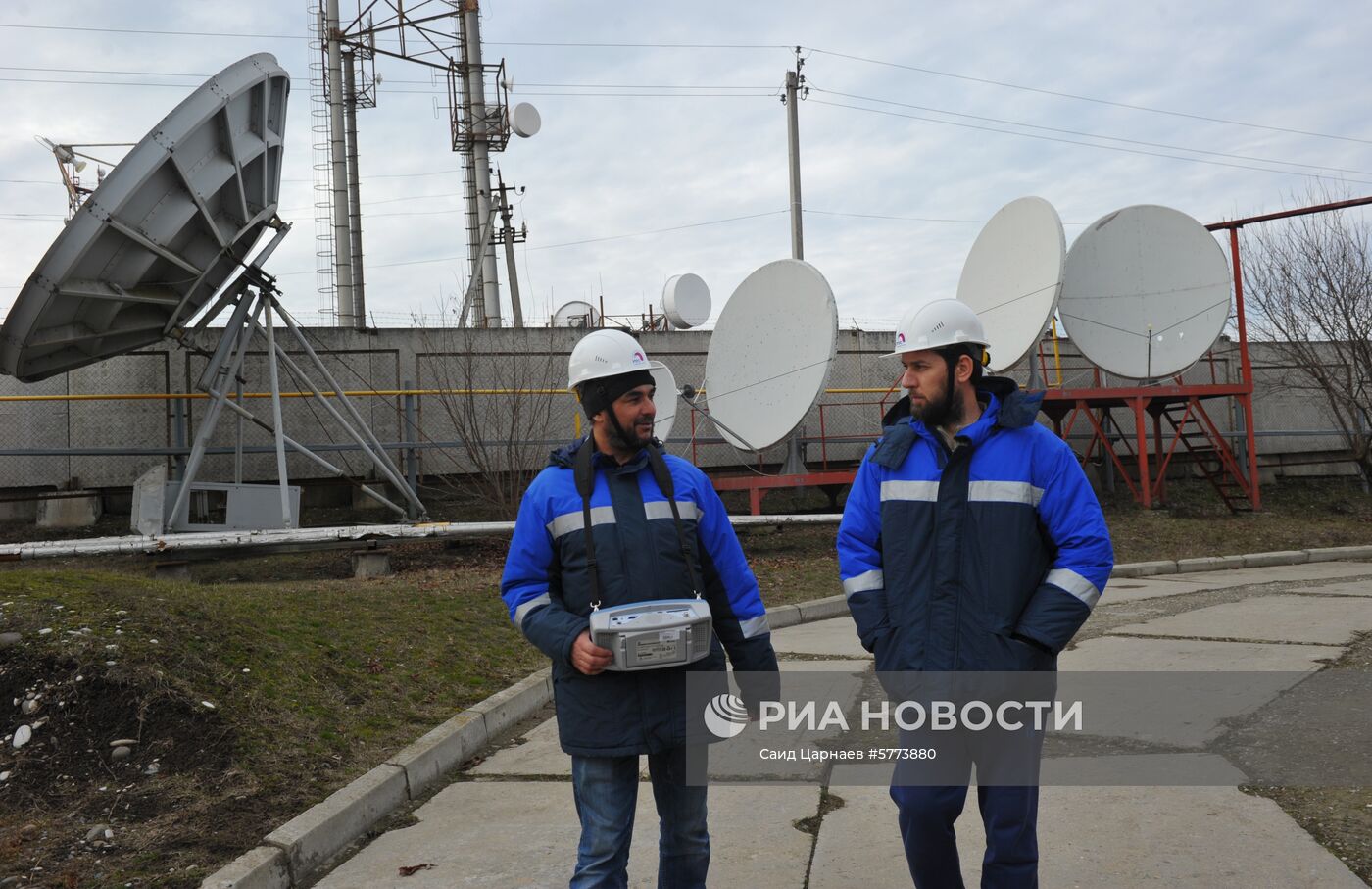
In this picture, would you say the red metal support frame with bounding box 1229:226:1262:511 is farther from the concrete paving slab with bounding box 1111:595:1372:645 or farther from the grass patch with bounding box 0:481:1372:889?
the grass patch with bounding box 0:481:1372:889

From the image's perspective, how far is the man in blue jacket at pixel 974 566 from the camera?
308 centimetres

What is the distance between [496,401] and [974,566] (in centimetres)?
1382

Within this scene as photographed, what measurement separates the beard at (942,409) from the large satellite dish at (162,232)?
29.1 ft

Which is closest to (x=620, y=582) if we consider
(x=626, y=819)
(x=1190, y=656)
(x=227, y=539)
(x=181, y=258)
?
(x=626, y=819)

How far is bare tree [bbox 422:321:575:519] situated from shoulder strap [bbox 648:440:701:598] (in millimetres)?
11860

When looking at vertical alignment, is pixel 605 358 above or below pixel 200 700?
above

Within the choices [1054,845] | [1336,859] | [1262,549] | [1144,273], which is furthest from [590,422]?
[1144,273]

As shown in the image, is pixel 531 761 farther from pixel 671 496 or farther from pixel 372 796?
pixel 671 496

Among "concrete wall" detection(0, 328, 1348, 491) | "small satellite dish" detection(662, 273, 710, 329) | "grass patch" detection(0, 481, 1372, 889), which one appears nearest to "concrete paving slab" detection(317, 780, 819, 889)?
"grass patch" detection(0, 481, 1372, 889)

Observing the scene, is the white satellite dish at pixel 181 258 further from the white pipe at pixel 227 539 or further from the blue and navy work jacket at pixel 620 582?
the blue and navy work jacket at pixel 620 582

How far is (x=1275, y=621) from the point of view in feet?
29.1

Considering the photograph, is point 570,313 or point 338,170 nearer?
point 570,313

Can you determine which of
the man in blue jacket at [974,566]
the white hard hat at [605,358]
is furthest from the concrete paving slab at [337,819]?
the man in blue jacket at [974,566]

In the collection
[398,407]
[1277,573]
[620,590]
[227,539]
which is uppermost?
[398,407]
